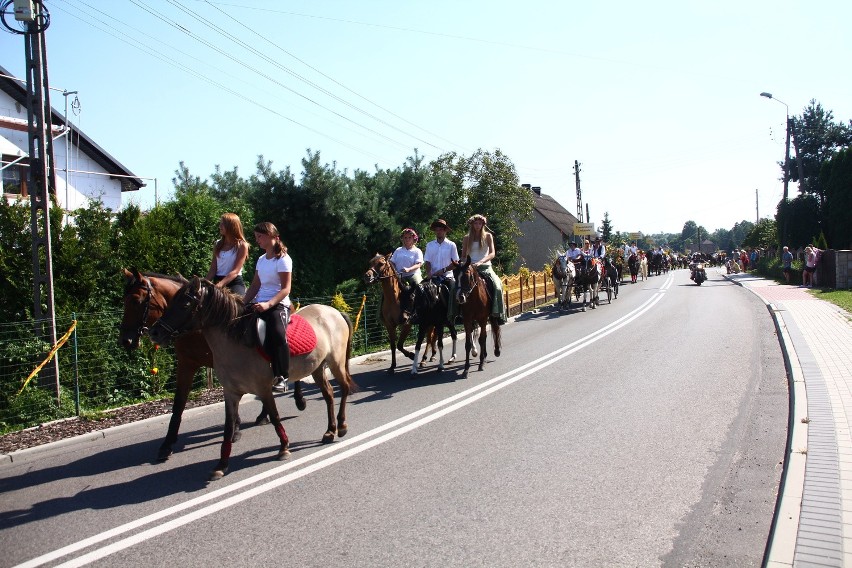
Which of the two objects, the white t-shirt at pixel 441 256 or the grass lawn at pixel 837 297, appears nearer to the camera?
the white t-shirt at pixel 441 256

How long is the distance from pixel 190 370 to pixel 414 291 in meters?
4.38

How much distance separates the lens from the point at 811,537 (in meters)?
4.48

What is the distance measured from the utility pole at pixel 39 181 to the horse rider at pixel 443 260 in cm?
559

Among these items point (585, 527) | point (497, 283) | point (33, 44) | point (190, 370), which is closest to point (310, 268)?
point (497, 283)

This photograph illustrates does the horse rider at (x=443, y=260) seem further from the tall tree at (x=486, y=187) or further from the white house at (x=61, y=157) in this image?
the tall tree at (x=486, y=187)

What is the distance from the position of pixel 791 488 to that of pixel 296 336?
175 inches

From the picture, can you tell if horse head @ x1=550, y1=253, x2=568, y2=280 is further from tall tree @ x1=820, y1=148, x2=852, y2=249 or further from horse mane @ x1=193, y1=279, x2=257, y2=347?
tall tree @ x1=820, y1=148, x2=852, y2=249

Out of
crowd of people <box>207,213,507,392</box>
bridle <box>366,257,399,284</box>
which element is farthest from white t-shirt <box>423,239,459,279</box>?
bridle <box>366,257,399,284</box>

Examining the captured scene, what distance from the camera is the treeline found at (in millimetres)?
9688

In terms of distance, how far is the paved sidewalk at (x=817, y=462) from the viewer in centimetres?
434

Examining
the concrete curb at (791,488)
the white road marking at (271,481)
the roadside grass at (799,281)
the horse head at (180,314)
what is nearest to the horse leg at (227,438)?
the white road marking at (271,481)

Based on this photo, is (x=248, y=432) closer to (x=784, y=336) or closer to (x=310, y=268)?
(x=310, y=268)

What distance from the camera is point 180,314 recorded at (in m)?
6.02

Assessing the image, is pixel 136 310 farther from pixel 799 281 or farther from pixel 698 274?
pixel 698 274
